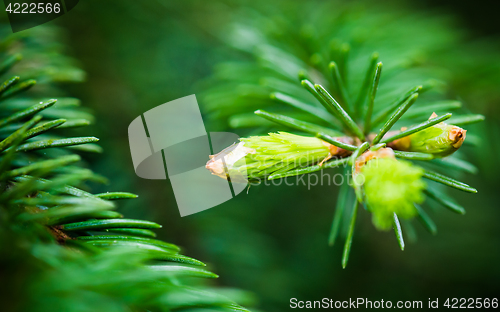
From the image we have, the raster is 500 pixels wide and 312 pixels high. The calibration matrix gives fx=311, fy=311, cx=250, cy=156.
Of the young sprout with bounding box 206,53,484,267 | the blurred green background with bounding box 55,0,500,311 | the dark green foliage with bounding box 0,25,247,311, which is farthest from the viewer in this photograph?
the blurred green background with bounding box 55,0,500,311

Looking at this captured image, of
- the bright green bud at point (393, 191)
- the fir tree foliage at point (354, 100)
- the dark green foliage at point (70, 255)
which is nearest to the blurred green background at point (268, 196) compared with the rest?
the fir tree foliage at point (354, 100)

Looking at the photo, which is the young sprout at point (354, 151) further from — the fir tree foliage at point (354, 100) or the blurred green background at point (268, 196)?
the blurred green background at point (268, 196)

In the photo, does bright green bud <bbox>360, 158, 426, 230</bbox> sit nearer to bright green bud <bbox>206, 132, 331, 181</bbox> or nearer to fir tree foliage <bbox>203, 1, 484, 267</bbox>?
fir tree foliage <bbox>203, 1, 484, 267</bbox>

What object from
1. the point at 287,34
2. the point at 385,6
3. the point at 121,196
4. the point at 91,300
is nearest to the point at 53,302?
the point at 91,300

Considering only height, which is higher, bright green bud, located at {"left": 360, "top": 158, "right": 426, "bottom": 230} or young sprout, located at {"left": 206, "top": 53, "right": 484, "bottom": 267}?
young sprout, located at {"left": 206, "top": 53, "right": 484, "bottom": 267}

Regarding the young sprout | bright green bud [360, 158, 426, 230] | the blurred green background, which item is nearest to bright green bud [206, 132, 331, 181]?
the young sprout
